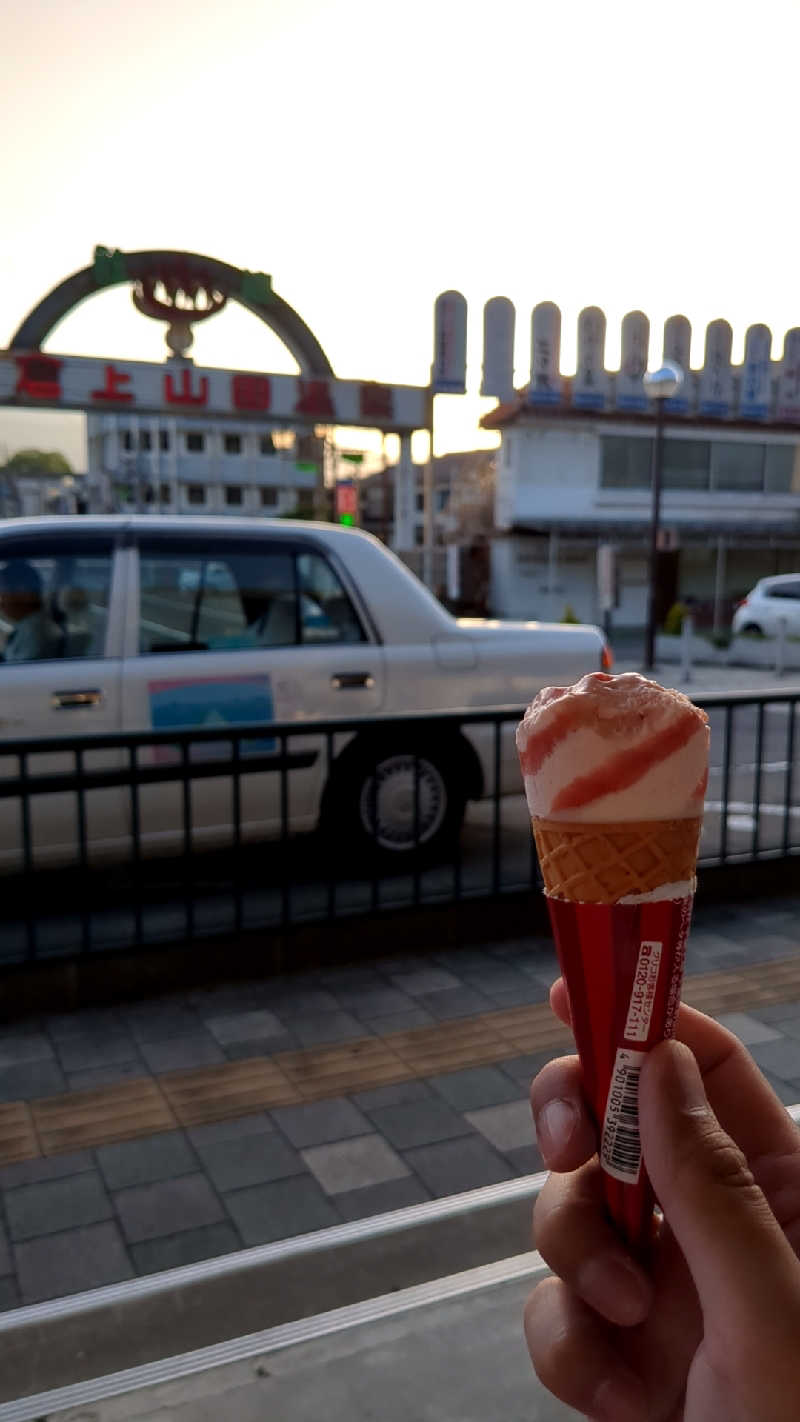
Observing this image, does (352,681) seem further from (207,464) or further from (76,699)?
(207,464)

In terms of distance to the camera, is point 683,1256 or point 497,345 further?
point 497,345

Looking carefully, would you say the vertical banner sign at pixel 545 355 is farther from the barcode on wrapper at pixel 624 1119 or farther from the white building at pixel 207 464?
the white building at pixel 207 464

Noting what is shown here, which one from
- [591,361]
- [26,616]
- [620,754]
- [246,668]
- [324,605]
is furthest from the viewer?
[591,361]

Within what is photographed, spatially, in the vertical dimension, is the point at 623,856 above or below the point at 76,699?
above

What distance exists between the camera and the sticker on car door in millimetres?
5293

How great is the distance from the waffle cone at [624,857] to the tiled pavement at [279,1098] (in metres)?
2.04

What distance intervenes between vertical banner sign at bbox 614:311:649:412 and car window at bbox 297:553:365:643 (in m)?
29.2

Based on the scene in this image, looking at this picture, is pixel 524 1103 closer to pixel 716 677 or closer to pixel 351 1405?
pixel 351 1405

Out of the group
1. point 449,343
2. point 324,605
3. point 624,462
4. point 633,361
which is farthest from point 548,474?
point 324,605

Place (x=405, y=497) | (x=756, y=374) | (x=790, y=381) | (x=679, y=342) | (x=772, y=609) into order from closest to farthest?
1. (x=772, y=609)
2. (x=405, y=497)
3. (x=679, y=342)
4. (x=756, y=374)
5. (x=790, y=381)

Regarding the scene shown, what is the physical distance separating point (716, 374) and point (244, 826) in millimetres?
32159

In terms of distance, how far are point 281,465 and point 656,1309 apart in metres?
81.8

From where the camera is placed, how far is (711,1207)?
955 millimetres

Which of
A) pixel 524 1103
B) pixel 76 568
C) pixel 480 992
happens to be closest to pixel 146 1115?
pixel 524 1103
